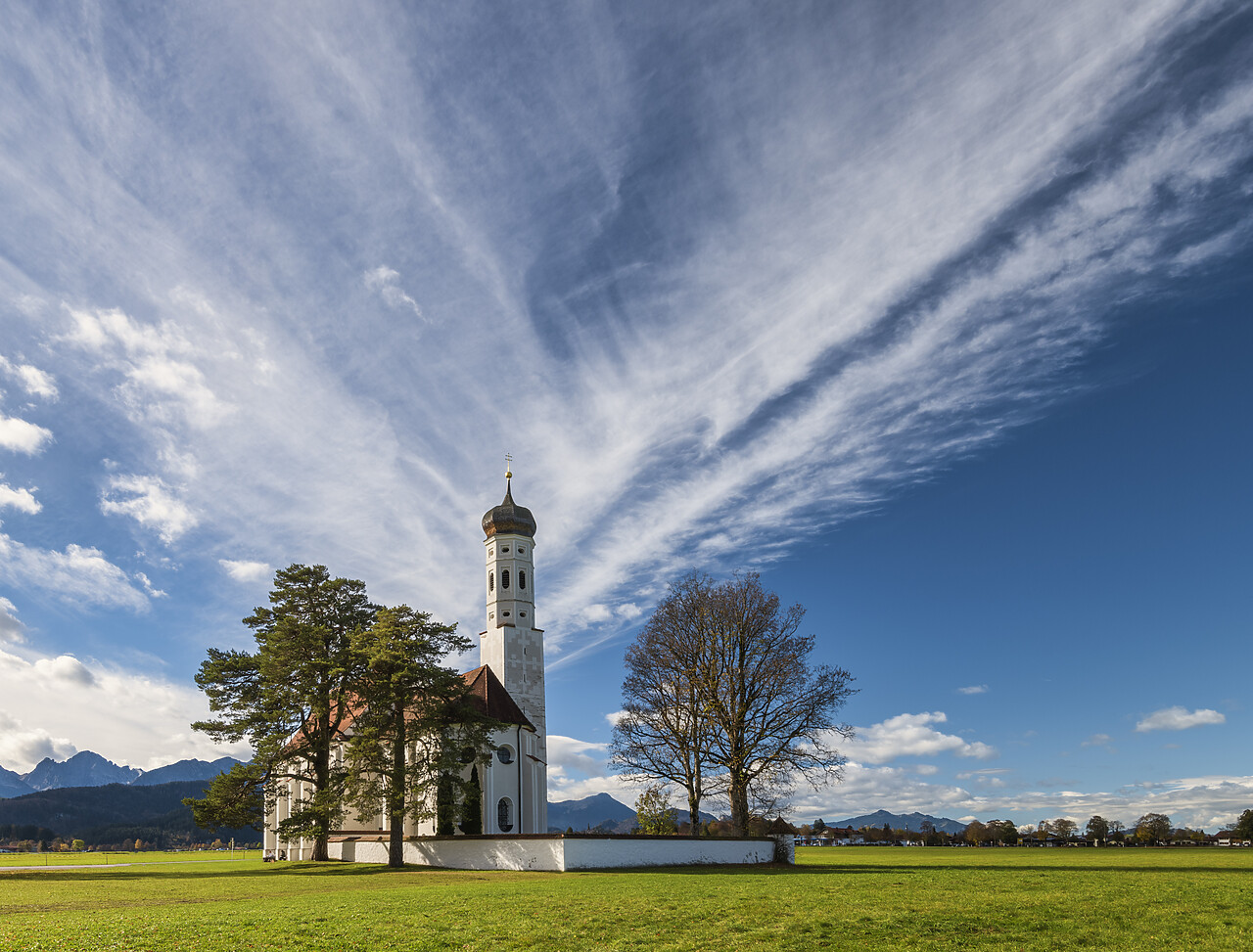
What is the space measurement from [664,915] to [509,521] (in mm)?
46816

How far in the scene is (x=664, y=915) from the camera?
14984mm

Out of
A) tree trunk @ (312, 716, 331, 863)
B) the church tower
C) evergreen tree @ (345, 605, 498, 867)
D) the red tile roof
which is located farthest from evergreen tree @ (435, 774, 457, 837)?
the church tower

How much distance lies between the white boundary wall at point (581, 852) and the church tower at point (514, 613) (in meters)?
17.7

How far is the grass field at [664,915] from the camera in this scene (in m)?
12.3

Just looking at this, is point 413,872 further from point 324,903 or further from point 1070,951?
point 1070,951

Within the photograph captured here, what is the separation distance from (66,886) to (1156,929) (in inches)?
1114

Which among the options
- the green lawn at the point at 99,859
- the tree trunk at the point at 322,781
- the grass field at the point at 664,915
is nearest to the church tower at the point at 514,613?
the tree trunk at the point at 322,781

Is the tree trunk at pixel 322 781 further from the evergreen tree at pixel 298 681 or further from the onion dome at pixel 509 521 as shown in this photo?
the onion dome at pixel 509 521

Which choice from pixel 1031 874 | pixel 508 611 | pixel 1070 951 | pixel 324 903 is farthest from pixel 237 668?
pixel 1070 951

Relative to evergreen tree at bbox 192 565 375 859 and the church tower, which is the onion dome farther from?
evergreen tree at bbox 192 565 375 859

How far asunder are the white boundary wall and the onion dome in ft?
83.0

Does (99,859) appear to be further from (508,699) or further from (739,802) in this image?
(739,802)

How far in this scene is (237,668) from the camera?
42219 millimetres

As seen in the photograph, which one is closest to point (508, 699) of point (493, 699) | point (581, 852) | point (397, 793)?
point (493, 699)
